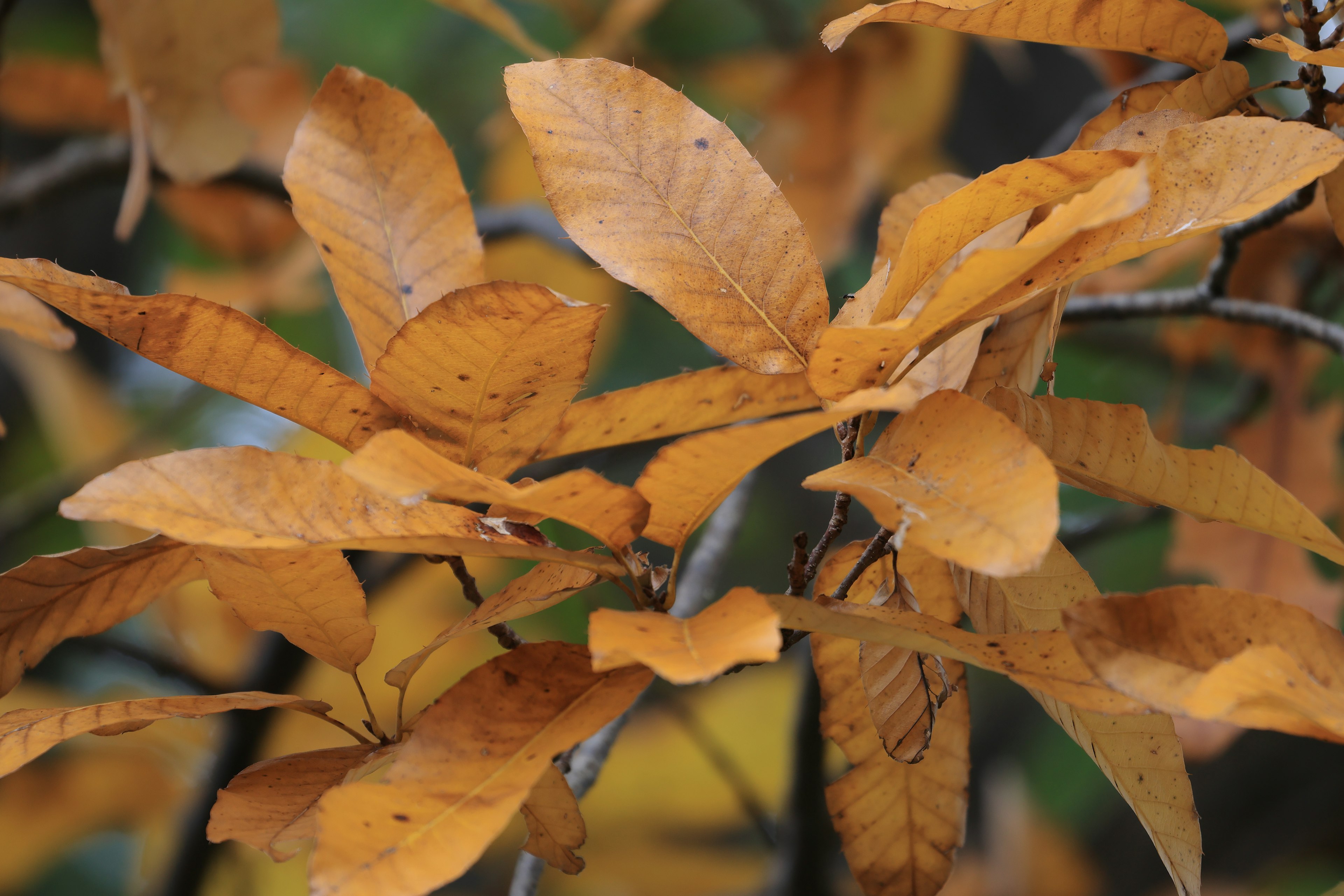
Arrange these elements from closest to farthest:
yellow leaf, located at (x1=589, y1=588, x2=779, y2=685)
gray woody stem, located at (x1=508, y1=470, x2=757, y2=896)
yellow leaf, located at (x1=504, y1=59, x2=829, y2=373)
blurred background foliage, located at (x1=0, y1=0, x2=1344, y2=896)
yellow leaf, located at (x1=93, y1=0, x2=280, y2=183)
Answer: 1. yellow leaf, located at (x1=589, y1=588, x2=779, y2=685)
2. yellow leaf, located at (x1=504, y1=59, x2=829, y2=373)
3. gray woody stem, located at (x1=508, y1=470, x2=757, y2=896)
4. yellow leaf, located at (x1=93, y1=0, x2=280, y2=183)
5. blurred background foliage, located at (x1=0, y1=0, x2=1344, y2=896)

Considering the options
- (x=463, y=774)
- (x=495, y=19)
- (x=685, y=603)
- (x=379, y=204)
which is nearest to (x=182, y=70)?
(x=495, y=19)

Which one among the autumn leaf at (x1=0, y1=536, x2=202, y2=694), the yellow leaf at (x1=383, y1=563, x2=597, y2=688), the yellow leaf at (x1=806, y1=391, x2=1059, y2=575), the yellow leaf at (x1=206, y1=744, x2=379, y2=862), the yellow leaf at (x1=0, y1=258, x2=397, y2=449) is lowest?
the yellow leaf at (x1=206, y1=744, x2=379, y2=862)

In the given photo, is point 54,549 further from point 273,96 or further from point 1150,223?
point 1150,223

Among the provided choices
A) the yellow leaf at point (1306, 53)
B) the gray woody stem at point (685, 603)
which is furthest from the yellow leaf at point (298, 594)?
the yellow leaf at point (1306, 53)

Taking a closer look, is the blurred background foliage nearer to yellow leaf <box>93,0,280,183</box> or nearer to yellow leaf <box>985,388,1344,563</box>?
yellow leaf <box>93,0,280,183</box>

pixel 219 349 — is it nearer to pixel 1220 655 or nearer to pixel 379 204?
pixel 379 204

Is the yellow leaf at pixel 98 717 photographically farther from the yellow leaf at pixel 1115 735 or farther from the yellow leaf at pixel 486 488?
the yellow leaf at pixel 1115 735

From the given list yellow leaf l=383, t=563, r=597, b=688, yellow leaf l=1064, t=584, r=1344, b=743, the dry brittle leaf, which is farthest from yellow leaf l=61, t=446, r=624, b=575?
the dry brittle leaf
